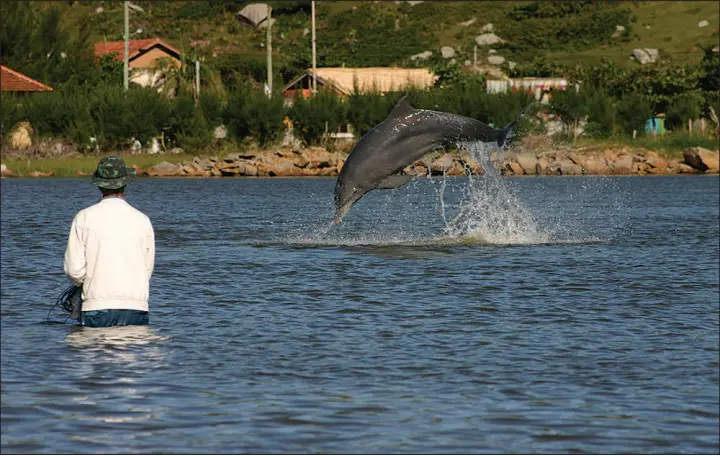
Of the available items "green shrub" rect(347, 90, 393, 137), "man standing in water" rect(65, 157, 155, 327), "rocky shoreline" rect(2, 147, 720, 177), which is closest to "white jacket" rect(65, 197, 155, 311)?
"man standing in water" rect(65, 157, 155, 327)

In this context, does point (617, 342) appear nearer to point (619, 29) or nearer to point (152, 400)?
point (152, 400)

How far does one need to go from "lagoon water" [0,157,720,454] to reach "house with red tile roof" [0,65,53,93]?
4233 centimetres

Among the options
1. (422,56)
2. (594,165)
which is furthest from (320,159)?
(422,56)

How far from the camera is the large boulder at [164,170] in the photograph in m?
57.5

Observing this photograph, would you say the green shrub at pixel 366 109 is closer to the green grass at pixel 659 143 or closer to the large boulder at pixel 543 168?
the large boulder at pixel 543 168

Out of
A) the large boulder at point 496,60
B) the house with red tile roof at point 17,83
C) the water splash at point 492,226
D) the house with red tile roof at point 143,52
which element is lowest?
the water splash at point 492,226

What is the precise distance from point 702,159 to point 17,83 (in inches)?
1355

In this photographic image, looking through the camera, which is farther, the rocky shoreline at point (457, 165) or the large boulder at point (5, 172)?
the rocky shoreline at point (457, 165)

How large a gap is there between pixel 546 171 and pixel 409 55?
203ft

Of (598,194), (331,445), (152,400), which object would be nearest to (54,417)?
(152,400)

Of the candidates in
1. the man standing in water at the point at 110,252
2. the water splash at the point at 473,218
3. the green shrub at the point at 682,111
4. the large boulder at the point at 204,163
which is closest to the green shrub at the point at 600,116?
the green shrub at the point at 682,111

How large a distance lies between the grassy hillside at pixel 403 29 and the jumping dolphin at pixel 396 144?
291ft

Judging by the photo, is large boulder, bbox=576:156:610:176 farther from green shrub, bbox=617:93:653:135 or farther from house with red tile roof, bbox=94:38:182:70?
house with red tile roof, bbox=94:38:182:70

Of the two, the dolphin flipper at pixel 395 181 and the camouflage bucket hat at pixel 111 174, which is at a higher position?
the camouflage bucket hat at pixel 111 174
